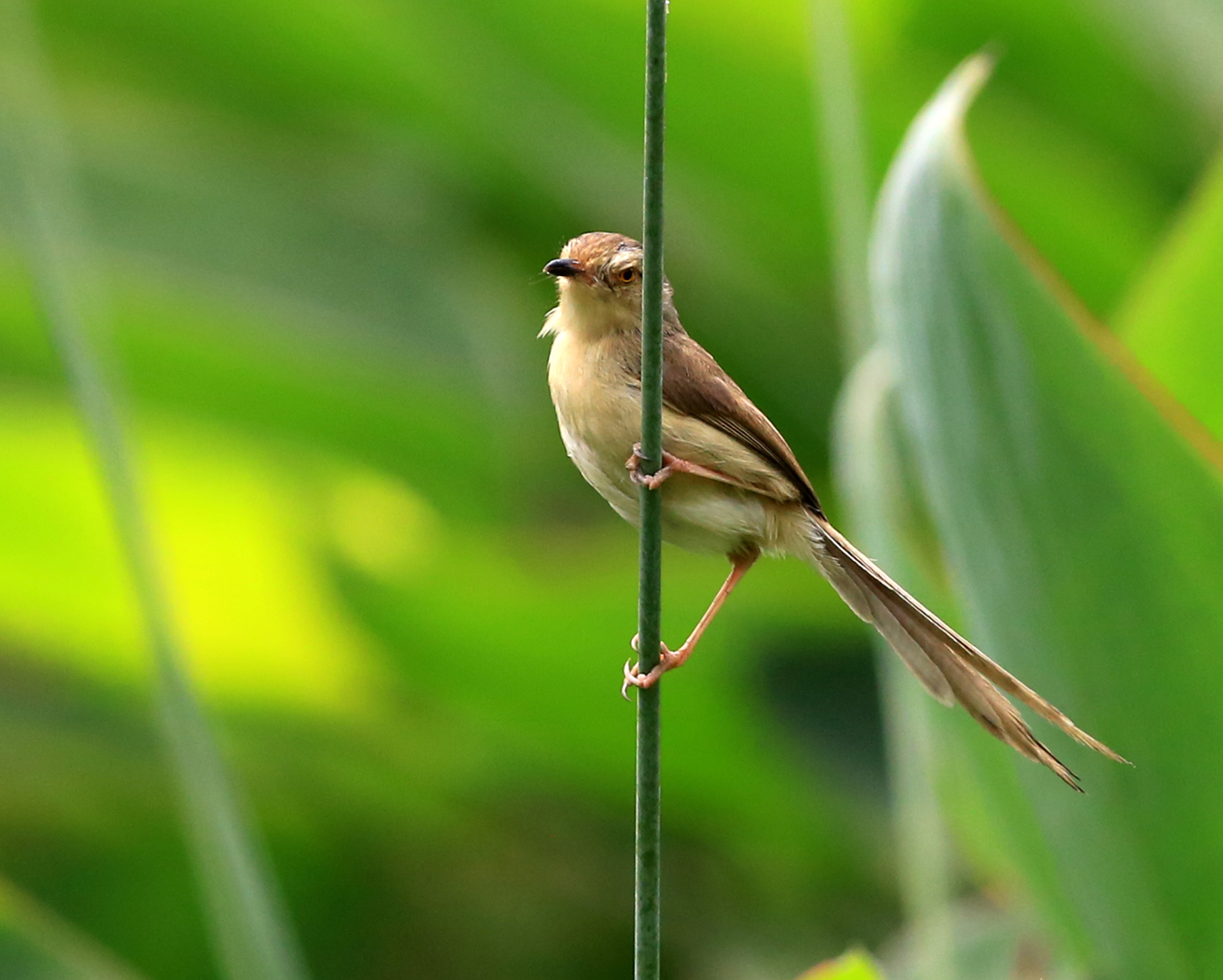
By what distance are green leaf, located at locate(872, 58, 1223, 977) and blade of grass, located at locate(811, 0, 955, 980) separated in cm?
10

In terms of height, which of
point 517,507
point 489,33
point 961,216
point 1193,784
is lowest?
point 1193,784

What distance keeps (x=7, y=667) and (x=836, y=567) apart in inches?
81.4

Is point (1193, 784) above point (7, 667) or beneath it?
beneath

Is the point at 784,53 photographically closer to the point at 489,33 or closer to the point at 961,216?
the point at 489,33

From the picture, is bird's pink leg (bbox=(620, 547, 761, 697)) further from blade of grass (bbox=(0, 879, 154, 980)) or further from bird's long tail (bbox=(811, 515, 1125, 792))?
blade of grass (bbox=(0, 879, 154, 980))

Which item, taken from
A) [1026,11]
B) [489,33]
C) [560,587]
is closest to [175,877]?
[560,587]

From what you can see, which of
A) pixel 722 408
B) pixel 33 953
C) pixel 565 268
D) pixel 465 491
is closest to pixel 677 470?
pixel 722 408

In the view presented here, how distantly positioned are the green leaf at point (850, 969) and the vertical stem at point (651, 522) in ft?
0.91

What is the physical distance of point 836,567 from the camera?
75.5 inches

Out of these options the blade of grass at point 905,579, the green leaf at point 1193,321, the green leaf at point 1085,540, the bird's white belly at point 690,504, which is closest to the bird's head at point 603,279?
the bird's white belly at point 690,504

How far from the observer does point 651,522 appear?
1.18m

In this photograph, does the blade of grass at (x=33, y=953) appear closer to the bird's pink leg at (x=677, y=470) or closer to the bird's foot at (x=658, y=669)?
the bird's foot at (x=658, y=669)

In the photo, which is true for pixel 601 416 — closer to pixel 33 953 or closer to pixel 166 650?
pixel 166 650

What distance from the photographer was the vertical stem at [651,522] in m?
0.99
